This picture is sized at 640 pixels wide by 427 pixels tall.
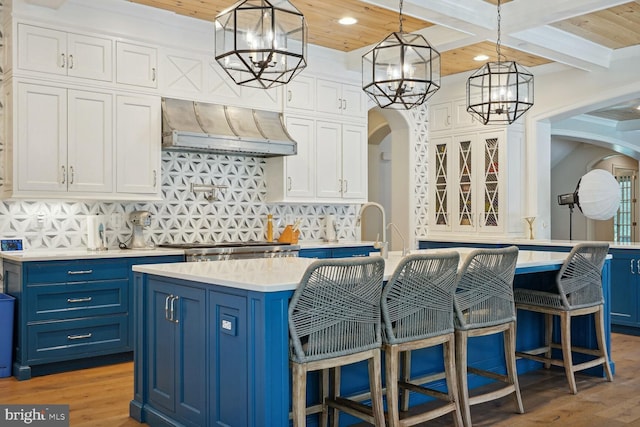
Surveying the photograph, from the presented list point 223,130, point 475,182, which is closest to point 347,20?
point 223,130

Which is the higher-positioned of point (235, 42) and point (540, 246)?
point (235, 42)

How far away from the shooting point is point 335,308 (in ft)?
9.16

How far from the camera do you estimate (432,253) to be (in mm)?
3135

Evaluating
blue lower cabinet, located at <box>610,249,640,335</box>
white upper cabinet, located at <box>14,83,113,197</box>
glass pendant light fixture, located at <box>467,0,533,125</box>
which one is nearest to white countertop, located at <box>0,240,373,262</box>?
white upper cabinet, located at <box>14,83,113,197</box>

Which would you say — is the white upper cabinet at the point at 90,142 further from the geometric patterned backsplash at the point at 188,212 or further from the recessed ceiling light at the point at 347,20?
the recessed ceiling light at the point at 347,20

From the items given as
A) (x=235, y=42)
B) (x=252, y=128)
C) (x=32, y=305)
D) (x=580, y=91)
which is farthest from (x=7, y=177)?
(x=580, y=91)

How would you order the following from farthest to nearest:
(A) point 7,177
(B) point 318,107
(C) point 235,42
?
(B) point 318,107 → (A) point 7,177 → (C) point 235,42

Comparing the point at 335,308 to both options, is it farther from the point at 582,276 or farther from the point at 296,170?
the point at 296,170

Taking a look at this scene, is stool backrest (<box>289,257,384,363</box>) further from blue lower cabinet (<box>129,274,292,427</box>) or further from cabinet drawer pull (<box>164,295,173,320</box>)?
cabinet drawer pull (<box>164,295,173,320</box>)

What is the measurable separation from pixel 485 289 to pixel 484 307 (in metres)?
0.10

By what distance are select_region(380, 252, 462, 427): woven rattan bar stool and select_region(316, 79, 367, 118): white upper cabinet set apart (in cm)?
365

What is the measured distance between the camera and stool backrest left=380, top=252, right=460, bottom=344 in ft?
9.97

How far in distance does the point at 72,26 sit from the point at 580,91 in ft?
17.2

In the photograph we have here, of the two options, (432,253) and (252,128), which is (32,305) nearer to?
(252,128)
